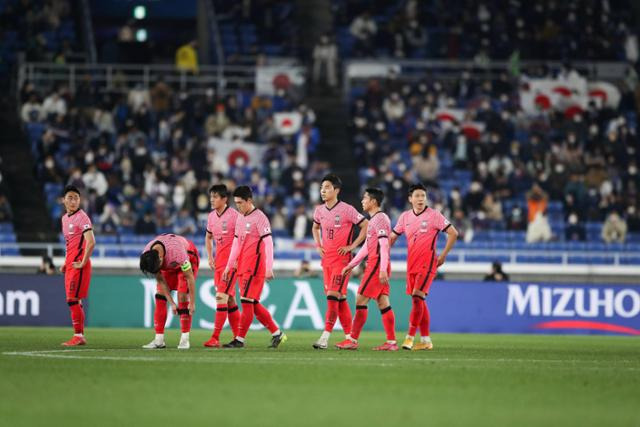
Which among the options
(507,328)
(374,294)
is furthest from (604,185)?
(374,294)

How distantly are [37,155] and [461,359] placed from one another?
2169 centimetres

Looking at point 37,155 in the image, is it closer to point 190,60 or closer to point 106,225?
point 106,225

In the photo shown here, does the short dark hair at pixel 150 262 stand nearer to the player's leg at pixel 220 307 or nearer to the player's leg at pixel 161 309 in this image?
the player's leg at pixel 161 309

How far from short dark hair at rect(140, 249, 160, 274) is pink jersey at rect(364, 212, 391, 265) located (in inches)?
123

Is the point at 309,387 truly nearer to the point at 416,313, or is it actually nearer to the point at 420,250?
the point at 416,313

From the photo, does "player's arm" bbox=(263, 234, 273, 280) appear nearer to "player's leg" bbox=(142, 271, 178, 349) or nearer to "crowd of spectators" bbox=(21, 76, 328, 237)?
"player's leg" bbox=(142, 271, 178, 349)

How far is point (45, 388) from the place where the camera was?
1209cm

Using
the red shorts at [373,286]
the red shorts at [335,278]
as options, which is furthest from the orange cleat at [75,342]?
the red shorts at [373,286]

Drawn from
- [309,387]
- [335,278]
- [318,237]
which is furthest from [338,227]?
[309,387]

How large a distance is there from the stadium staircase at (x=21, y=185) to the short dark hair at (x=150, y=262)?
1553 cm

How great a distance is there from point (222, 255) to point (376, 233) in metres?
2.47

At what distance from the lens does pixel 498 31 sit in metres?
44.7

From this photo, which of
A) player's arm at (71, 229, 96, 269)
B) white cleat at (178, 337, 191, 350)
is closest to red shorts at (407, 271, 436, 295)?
white cleat at (178, 337, 191, 350)

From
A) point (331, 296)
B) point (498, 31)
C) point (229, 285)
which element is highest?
point (498, 31)
